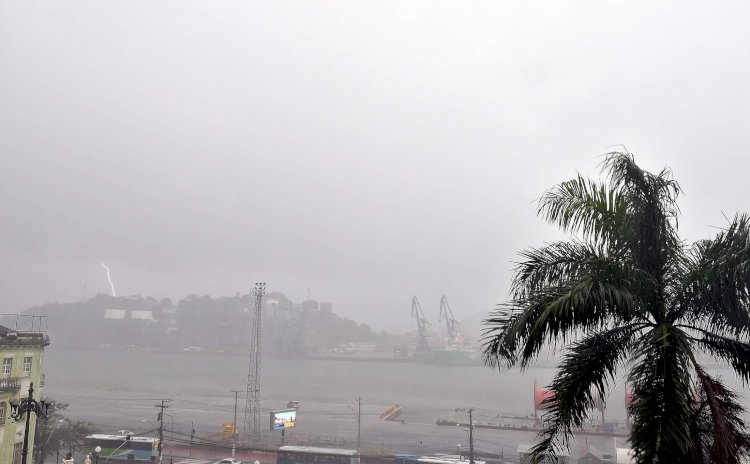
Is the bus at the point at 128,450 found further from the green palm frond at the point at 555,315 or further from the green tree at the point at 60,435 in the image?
the green palm frond at the point at 555,315

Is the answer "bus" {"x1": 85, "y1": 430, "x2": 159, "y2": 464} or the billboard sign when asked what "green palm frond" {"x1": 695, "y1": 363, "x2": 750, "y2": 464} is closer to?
"bus" {"x1": 85, "y1": 430, "x2": 159, "y2": 464}

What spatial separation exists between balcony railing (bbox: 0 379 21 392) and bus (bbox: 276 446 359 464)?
20614mm

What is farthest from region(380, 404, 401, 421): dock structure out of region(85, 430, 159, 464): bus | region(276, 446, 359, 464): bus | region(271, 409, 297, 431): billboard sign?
region(85, 430, 159, 464): bus

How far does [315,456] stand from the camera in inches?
1773

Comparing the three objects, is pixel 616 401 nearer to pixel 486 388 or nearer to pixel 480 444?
pixel 486 388

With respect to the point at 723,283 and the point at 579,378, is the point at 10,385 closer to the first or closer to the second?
the point at 579,378

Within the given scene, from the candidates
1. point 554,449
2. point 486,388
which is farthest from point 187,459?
point 486,388

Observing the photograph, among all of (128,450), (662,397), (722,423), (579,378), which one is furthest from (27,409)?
(128,450)

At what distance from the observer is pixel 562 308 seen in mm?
5160

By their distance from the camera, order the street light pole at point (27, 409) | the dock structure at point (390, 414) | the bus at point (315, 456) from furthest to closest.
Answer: the dock structure at point (390, 414)
the bus at point (315, 456)
the street light pole at point (27, 409)

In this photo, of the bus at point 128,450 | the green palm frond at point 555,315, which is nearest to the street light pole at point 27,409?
the green palm frond at point 555,315

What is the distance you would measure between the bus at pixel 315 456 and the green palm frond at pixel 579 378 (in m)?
41.4

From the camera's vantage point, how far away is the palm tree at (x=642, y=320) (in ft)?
16.6

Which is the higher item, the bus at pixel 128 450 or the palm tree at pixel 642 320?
the palm tree at pixel 642 320
